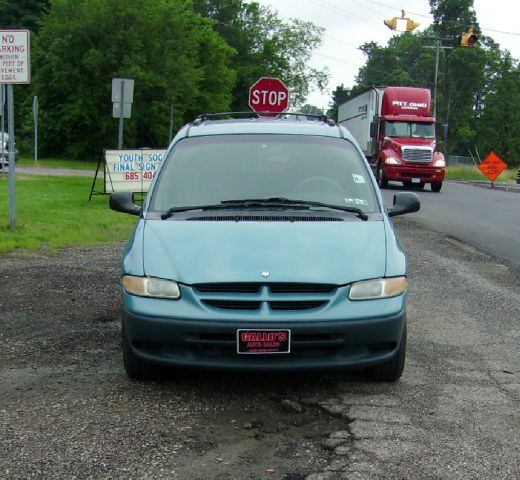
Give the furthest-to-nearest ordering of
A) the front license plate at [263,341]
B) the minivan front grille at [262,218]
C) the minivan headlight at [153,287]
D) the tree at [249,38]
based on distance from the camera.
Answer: the tree at [249,38] → the minivan front grille at [262,218] → the minivan headlight at [153,287] → the front license plate at [263,341]

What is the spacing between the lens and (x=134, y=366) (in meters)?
4.59

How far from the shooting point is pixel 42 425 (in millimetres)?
4008

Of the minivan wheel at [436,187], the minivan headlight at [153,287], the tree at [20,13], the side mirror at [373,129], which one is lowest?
the minivan wheel at [436,187]

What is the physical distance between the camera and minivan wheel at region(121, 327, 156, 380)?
4520mm

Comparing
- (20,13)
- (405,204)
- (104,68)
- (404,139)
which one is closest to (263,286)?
(405,204)

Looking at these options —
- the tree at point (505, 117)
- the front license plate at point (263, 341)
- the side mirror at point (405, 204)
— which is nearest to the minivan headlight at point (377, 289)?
the front license plate at point (263, 341)

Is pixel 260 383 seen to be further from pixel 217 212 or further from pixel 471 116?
Result: pixel 471 116

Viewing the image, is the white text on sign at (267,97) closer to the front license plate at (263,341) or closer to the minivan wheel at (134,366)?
the minivan wheel at (134,366)

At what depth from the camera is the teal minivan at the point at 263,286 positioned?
164 inches

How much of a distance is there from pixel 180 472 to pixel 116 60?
143ft

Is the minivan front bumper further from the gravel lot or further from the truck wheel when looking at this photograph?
the truck wheel

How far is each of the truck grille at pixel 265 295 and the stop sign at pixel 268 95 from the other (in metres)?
10.9

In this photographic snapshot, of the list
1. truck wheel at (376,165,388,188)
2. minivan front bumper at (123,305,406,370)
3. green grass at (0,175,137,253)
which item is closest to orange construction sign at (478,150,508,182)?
truck wheel at (376,165,388,188)

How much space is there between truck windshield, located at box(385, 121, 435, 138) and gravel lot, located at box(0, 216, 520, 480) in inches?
833
